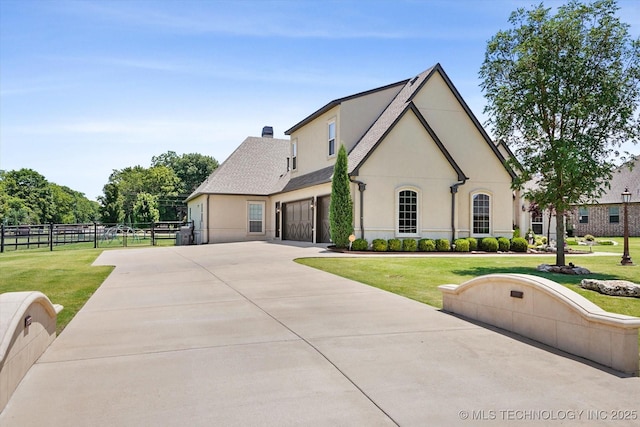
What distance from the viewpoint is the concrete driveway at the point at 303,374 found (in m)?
3.69

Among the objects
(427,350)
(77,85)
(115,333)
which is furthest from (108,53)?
(427,350)

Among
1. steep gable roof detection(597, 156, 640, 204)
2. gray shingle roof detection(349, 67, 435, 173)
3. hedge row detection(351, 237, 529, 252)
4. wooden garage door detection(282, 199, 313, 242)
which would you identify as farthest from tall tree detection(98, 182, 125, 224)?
steep gable roof detection(597, 156, 640, 204)

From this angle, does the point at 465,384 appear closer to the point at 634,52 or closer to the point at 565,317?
the point at 565,317

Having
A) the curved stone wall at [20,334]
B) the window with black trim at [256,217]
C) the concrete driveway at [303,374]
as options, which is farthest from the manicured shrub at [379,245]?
the curved stone wall at [20,334]

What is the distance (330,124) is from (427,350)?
62.5 feet

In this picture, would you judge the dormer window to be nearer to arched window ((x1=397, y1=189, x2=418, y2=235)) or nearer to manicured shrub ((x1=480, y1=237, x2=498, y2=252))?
arched window ((x1=397, y1=189, x2=418, y2=235))

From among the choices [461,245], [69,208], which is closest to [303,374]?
[461,245]

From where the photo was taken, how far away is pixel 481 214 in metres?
22.4

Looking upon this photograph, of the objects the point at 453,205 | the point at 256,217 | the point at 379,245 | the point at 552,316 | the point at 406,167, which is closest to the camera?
the point at 552,316

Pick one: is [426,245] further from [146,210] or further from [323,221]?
[146,210]

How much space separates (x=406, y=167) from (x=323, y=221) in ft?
16.4

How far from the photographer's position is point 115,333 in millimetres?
6379

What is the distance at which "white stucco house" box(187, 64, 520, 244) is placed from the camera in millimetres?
20453

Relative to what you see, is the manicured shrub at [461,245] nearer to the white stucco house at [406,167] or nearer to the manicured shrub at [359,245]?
the white stucco house at [406,167]
